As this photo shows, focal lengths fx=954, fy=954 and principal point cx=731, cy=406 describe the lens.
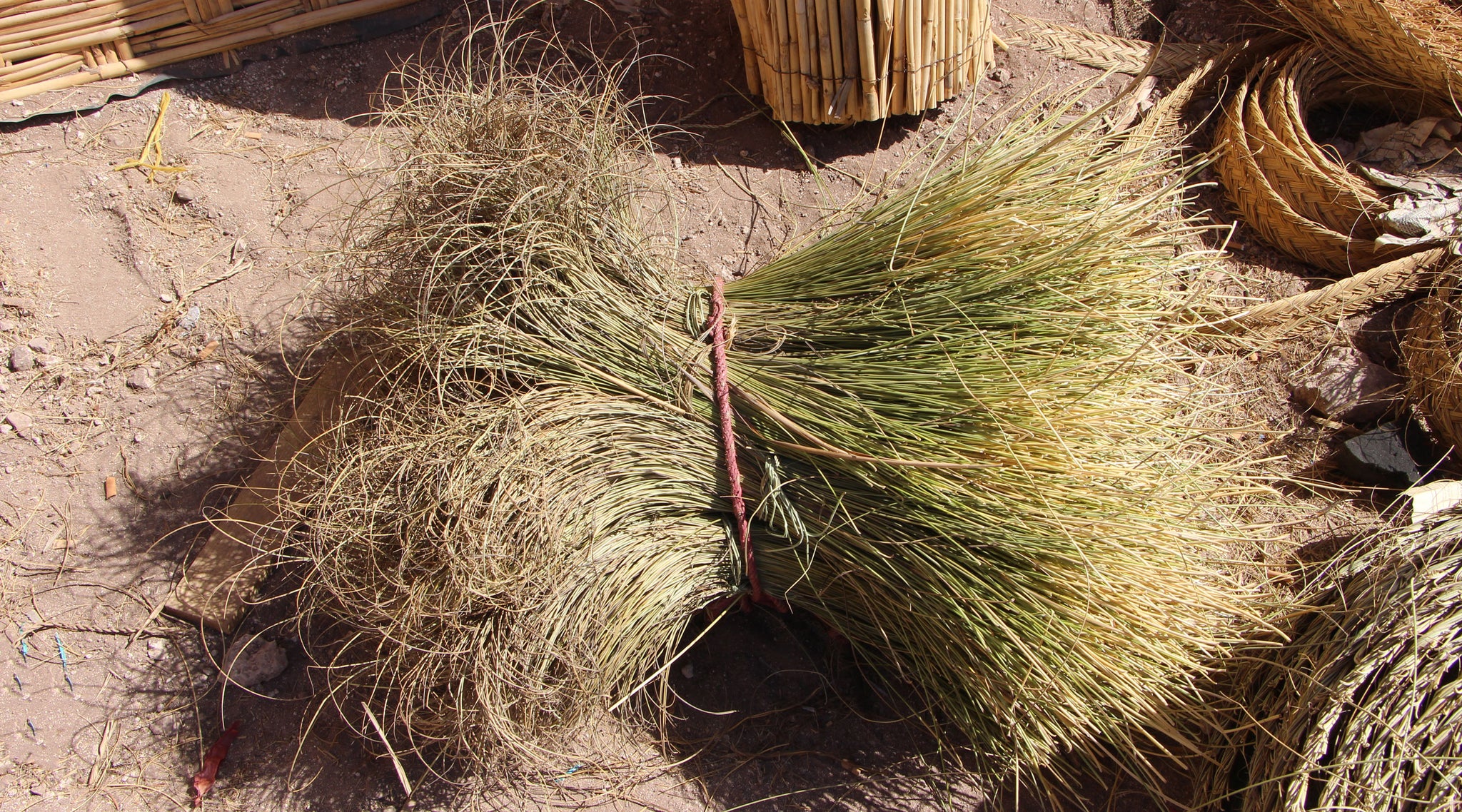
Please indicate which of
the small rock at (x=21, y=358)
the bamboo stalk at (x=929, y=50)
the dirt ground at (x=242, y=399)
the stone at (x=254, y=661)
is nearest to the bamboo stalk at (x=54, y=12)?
the dirt ground at (x=242, y=399)

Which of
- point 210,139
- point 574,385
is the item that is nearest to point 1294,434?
point 574,385

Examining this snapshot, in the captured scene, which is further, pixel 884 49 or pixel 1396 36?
pixel 1396 36

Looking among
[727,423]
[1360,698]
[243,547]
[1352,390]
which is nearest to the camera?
[1360,698]

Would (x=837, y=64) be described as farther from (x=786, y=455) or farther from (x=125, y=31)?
(x=125, y=31)

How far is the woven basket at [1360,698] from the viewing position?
4.93 feet

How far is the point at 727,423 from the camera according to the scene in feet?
5.66

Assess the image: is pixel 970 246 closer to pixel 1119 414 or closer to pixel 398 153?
pixel 1119 414

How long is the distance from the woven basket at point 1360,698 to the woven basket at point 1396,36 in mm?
1432

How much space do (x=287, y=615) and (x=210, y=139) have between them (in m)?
1.27

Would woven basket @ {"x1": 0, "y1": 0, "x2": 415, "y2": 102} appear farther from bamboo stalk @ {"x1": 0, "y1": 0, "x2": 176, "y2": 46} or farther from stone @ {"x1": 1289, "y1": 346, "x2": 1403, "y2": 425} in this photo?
stone @ {"x1": 1289, "y1": 346, "x2": 1403, "y2": 425}

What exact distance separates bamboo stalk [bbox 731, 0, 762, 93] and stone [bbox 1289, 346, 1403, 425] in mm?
1565

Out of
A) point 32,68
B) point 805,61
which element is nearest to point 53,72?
point 32,68

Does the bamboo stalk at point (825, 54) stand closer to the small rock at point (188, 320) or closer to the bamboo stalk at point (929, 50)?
the bamboo stalk at point (929, 50)

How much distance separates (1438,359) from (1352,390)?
180mm
